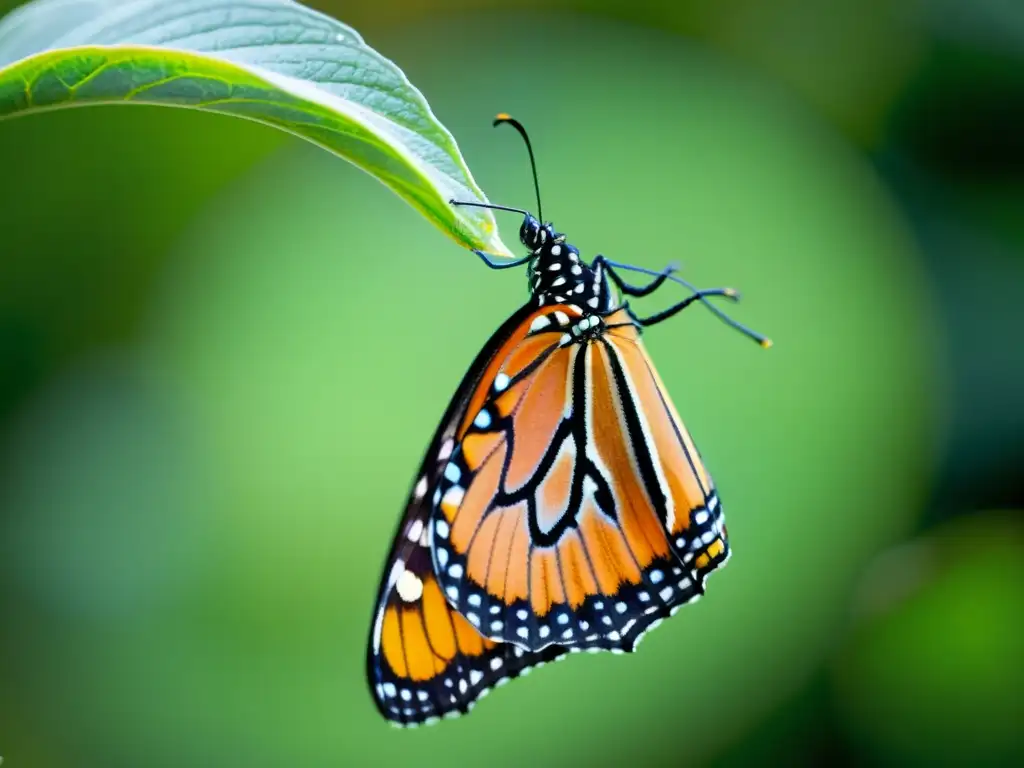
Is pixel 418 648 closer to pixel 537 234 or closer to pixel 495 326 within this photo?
pixel 537 234

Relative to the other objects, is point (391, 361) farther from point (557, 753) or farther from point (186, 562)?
point (557, 753)

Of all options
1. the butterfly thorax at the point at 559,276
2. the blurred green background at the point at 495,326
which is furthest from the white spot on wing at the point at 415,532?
the blurred green background at the point at 495,326

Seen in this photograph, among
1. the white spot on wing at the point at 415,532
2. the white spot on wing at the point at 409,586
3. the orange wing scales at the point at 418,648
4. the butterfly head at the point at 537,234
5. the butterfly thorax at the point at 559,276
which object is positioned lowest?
the orange wing scales at the point at 418,648

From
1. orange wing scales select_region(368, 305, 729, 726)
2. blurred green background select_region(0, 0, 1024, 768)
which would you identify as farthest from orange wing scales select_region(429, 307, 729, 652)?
blurred green background select_region(0, 0, 1024, 768)

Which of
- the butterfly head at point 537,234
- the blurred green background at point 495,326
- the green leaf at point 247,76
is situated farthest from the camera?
the blurred green background at point 495,326

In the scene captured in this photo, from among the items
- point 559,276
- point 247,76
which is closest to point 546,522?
point 559,276

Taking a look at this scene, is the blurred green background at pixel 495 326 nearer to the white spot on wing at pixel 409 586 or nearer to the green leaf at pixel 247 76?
the white spot on wing at pixel 409 586

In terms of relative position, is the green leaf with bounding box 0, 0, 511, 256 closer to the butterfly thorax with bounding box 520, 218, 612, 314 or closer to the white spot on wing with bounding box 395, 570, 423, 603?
the butterfly thorax with bounding box 520, 218, 612, 314
